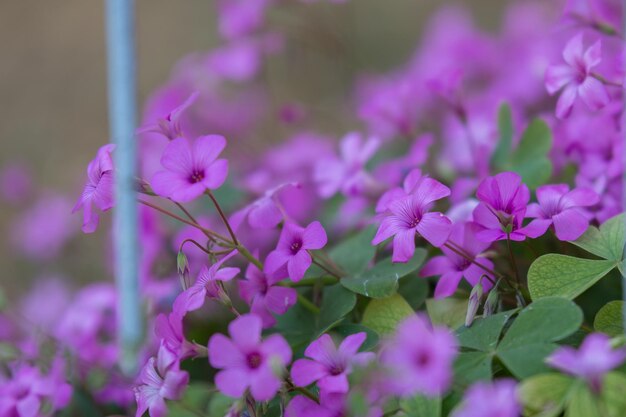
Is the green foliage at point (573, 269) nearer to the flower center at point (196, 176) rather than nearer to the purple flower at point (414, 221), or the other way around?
the purple flower at point (414, 221)

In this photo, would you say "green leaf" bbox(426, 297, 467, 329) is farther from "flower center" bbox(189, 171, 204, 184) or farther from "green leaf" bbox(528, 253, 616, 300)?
"flower center" bbox(189, 171, 204, 184)

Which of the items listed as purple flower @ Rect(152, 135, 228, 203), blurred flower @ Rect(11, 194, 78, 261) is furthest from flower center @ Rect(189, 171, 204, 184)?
→ blurred flower @ Rect(11, 194, 78, 261)

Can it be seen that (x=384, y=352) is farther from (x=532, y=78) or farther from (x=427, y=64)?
(x=427, y=64)

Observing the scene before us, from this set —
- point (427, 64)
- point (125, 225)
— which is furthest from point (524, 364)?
point (427, 64)

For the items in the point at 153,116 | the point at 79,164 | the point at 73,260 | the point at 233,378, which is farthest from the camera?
the point at 79,164

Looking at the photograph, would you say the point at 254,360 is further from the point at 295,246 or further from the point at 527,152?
the point at 527,152
